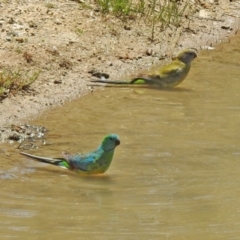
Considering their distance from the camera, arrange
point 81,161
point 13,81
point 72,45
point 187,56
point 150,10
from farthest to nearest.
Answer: point 150,10, point 72,45, point 187,56, point 13,81, point 81,161

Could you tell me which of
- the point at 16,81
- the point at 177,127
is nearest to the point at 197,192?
the point at 177,127

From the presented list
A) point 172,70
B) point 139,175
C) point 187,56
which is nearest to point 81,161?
point 139,175

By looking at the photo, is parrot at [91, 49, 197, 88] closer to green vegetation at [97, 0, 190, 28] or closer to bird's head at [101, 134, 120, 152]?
green vegetation at [97, 0, 190, 28]

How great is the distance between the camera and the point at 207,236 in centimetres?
587

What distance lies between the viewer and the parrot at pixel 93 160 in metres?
7.02

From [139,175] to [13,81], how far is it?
2.31m

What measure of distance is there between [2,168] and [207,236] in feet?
6.17

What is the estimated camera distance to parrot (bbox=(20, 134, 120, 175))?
23.0 ft

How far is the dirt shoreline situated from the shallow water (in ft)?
0.96

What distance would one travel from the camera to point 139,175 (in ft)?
23.1

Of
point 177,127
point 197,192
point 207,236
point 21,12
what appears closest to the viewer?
point 207,236

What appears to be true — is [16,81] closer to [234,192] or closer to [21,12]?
[21,12]

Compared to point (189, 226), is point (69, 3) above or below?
below

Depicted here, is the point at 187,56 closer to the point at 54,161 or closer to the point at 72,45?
the point at 72,45
